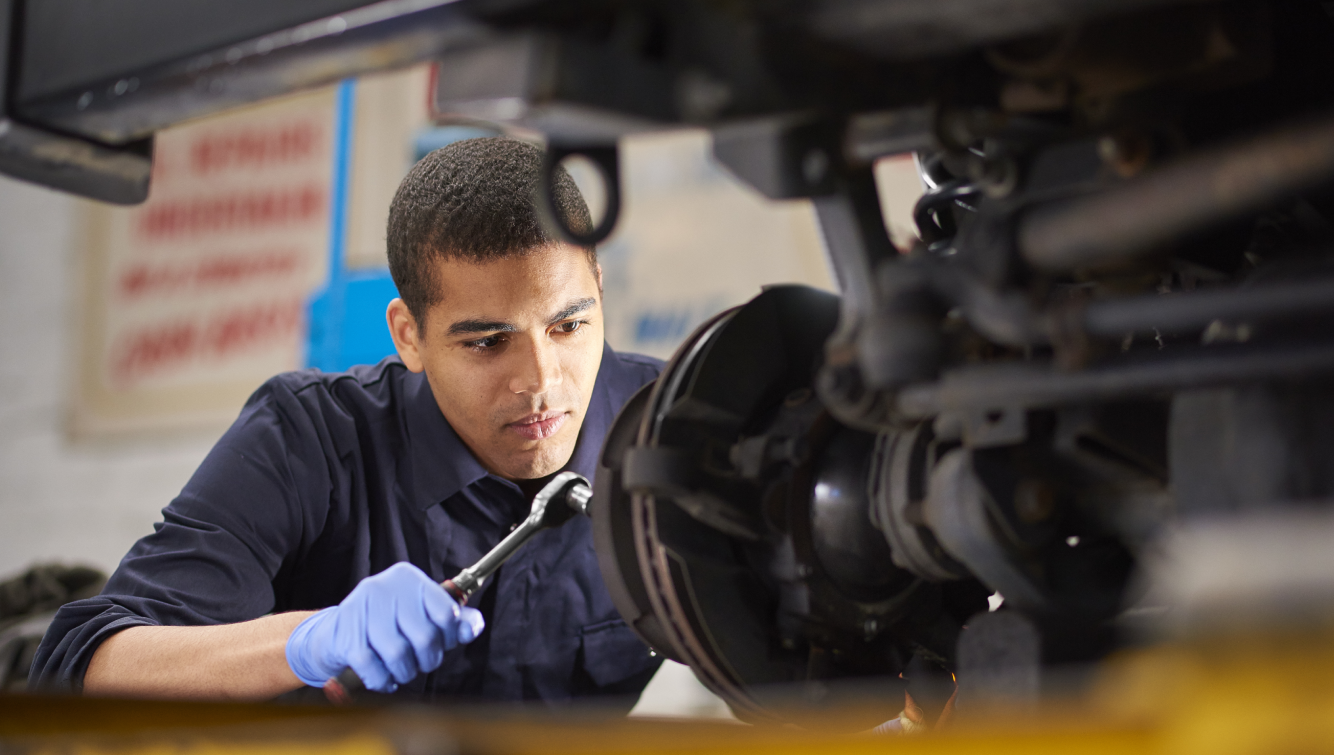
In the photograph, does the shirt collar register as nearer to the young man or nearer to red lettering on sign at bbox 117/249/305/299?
the young man

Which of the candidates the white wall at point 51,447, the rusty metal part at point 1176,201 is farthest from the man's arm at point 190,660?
the white wall at point 51,447

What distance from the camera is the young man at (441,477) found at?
1264 millimetres

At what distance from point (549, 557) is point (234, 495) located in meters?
0.41

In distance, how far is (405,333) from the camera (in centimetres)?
154

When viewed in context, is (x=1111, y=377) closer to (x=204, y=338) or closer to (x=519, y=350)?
(x=519, y=350)

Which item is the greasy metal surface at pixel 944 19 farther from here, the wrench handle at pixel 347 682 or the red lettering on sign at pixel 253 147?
the red lettering on sign at pixel 253 147

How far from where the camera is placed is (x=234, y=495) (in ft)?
4.40

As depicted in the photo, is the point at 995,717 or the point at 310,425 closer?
the point at 995,717

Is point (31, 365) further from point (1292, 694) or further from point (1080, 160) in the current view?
point (1292, 694)

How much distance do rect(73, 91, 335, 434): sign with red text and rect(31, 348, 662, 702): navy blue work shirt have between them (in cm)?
220

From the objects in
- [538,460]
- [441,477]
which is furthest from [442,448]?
[538,460]

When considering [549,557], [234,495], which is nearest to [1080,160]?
[549,557]

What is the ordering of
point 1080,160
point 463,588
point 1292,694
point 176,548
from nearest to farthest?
point 1292,694, point 1080,160, point 463,588, point 176,548

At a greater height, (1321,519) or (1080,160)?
(1080,160)
